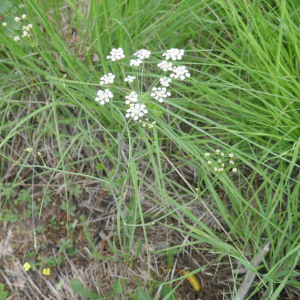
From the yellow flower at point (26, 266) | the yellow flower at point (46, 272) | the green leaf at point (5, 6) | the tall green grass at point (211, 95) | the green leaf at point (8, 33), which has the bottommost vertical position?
the yellow flower at point (46, 272)

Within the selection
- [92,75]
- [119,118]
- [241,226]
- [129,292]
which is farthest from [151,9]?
[129,292]

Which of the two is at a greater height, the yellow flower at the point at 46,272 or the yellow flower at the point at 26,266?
the yellow flower at the point at 26,266

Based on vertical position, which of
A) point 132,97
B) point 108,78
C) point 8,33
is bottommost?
point 132,97

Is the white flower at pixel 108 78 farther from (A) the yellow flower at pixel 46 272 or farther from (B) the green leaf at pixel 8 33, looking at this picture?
(A) the yellow flower at pixel 46 272

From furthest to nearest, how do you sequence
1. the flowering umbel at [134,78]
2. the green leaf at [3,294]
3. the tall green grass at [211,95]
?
the green leaf at [3,294] → the tall green grass at [211,95] → the flowering umbel at [134,78]

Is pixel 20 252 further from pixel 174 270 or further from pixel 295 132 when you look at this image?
pixel 295 132

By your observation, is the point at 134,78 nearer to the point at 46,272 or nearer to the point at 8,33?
the point at 8,33

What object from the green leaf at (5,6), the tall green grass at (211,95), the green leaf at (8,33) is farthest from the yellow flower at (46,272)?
the green leaf at (5,6)

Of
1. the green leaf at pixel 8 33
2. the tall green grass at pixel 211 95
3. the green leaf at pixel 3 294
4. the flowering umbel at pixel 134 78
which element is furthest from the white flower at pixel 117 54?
the green leaf at pixel 3 294

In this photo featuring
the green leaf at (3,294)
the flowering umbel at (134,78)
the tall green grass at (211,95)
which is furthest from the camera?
the green leaf at (3,294)

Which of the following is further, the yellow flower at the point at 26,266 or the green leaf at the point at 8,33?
the yellow flower at the point at 26,266

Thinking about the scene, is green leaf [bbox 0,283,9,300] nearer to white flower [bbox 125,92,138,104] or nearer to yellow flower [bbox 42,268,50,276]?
yellow flower [bbox 42,268,50,276]

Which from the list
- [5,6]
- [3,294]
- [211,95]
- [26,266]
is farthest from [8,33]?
[3,294]
